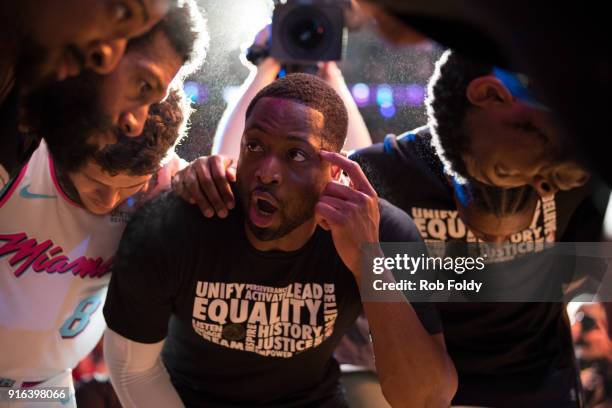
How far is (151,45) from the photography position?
2.24ft

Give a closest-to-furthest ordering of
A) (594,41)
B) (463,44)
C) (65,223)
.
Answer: (594,41) → (463,44) → (65,223)

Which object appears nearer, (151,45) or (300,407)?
(151,45)

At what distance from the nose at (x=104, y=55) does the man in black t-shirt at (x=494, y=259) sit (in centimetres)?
31

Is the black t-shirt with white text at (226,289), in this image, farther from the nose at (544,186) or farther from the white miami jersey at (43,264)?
the nose at (544,186)

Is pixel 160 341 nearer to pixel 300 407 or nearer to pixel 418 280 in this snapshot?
pixel 300 407

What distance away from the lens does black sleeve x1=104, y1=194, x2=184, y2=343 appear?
940 mm

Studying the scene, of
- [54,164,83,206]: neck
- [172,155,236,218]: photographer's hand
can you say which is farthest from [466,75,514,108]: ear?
[54,164,83,206]: neck

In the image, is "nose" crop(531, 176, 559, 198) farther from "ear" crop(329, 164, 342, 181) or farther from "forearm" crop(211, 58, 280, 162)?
"forearm" crop(211, 58, 280, 162)

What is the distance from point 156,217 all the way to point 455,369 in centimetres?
45

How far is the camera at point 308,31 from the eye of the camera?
76 centimetres

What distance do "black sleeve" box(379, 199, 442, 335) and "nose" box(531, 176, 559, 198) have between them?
0.51 ft

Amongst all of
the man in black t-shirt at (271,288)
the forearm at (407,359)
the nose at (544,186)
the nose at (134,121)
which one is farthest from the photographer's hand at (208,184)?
the nose at (544,186)

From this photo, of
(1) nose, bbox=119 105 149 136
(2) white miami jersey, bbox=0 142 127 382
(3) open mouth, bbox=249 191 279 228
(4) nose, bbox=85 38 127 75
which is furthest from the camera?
(2) white miami jersey, bbox=0 142 127 382

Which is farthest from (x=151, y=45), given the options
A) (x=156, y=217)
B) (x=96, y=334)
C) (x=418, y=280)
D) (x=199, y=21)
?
(x=96, y=334)
